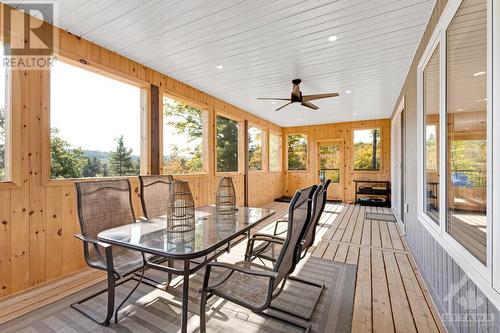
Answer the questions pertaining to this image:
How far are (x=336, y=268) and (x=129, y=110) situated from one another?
3.39 meters

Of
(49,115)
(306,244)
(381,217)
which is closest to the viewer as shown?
(306,244)

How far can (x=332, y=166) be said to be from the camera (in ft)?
26.6

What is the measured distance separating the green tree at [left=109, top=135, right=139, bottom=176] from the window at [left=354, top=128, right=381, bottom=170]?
667 centimetres

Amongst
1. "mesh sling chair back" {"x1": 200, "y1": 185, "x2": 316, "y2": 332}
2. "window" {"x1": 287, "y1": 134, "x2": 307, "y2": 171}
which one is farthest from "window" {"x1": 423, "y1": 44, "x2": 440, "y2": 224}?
"window" {"x1": 287, "y1": 134, "x2": 307, "y2": 171}

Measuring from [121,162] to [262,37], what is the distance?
2.39m

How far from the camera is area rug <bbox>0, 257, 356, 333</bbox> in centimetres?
173

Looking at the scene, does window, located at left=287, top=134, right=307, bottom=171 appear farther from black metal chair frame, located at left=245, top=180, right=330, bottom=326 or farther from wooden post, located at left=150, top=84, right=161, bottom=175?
black metal chair frame, located at left=245, top=180, right=330, bottom=326

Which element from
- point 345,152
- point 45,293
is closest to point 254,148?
point 345,152

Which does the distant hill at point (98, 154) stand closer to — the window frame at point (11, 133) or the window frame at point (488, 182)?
the window frame at point (11, 133)

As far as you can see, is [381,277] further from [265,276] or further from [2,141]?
[2,141]

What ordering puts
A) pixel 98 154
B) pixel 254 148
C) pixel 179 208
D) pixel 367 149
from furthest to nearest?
pixel 367 149 → pixel 254 148 → pixel 98 154 → pixel 179 208

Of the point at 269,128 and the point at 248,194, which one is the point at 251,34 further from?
the point at 269,128

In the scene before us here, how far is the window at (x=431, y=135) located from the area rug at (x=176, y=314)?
3.65 feet

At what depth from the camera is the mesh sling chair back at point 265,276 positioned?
4.37 feet
